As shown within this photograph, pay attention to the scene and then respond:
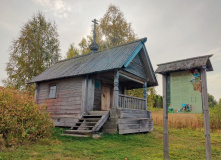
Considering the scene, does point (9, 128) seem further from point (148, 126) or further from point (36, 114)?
point (148, 126)

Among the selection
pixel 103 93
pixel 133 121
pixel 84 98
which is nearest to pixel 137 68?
pixel 103 93

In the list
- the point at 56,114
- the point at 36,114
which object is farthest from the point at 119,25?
the point at 36,114

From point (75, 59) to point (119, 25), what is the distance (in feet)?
30.5

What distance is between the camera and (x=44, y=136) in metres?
7.48

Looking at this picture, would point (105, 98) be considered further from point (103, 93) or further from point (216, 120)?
point (216, 120)

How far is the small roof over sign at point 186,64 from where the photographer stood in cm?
520

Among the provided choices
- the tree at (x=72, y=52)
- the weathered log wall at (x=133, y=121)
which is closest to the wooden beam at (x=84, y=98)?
the weathered log wall at (x=133, y=121)

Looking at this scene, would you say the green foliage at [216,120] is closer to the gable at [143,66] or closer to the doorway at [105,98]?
the gable at [143,66]

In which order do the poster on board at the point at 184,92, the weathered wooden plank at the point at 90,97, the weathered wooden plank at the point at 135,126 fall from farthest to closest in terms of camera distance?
the weathered wooden plank at the point at 90,97, the weathered wooden plank at the point at 135,126, the poster on board at the point at 184,92

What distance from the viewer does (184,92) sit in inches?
213

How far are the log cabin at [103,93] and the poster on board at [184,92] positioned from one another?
13.6 ft

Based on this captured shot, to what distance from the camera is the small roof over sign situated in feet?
17.1

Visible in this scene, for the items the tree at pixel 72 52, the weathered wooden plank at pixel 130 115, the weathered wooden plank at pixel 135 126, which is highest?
the tree at pixel 72 52

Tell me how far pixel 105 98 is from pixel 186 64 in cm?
874
